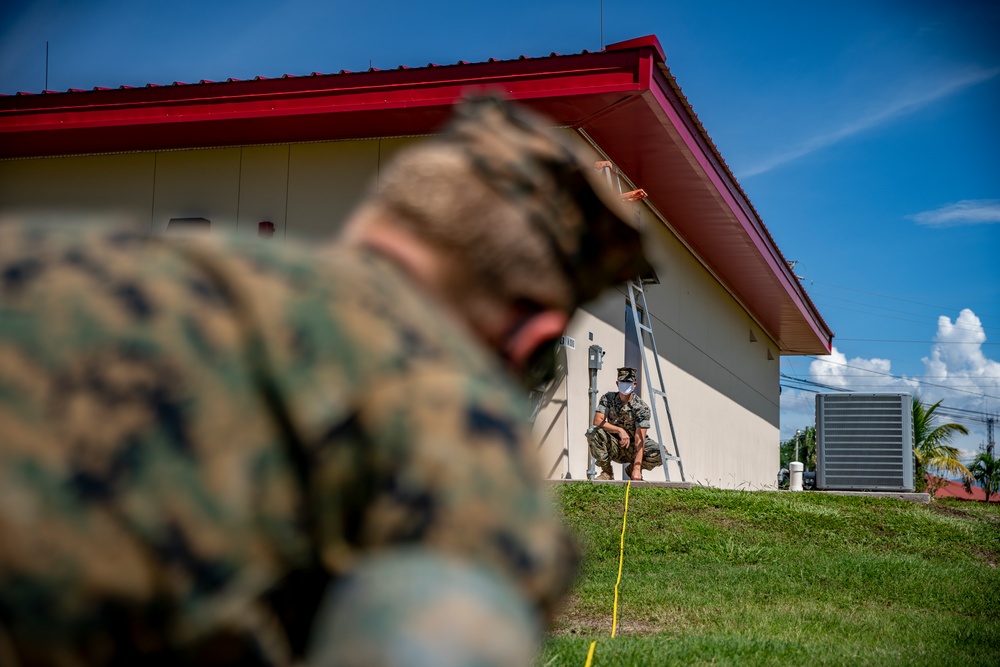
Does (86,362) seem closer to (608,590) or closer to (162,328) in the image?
(162,328)

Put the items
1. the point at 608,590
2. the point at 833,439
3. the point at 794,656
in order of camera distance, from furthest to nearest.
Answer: the point at 833,439 → the point at 608,590 → the point at 794,656

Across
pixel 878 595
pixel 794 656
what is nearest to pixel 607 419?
pixel 878 595

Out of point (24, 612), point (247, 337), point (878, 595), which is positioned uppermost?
point (247, 337)

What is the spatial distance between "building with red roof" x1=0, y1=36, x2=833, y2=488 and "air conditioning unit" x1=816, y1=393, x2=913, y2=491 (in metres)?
2.37

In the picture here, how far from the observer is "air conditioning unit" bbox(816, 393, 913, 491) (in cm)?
1496

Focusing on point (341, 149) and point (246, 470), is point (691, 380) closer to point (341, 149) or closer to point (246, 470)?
point (341, 149)

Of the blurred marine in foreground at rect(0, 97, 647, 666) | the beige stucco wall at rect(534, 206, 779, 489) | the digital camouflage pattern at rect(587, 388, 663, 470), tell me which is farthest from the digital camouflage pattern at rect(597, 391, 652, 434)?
the blurred marine in foreground at rect(0, 97, 647, 666)

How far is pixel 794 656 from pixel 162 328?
5404mm

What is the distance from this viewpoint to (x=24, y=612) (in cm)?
80

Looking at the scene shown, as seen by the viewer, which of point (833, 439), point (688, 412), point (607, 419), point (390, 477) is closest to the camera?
point (390, 477)

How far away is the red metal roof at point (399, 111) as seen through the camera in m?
11.0

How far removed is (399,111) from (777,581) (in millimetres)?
6674

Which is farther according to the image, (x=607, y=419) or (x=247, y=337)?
(x=607, y=419)

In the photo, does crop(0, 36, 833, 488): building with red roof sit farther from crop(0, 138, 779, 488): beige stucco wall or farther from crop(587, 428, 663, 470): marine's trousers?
crop(587, 428, 663, 470): marine's trousers
